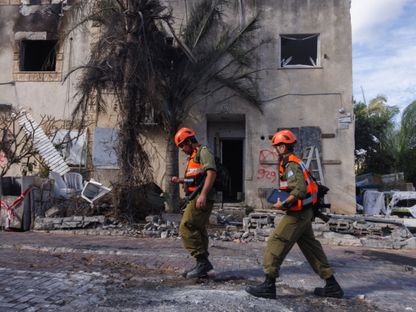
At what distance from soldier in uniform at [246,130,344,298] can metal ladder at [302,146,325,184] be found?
9.01 metres

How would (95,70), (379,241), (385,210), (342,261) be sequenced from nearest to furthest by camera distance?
(342,261)
(379,241)
(95,70)
(385,210)

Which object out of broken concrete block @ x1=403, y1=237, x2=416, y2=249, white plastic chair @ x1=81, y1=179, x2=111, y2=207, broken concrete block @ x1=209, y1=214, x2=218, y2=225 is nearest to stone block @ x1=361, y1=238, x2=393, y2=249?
broken concrete block @ x1=403, y1=237, x2=416, y2=249

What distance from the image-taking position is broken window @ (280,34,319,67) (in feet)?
46.1

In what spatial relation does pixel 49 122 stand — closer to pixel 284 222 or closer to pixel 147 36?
pixel 147 36

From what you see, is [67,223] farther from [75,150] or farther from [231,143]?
[231,143]

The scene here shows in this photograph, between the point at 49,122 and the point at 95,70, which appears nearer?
the point at 95,70

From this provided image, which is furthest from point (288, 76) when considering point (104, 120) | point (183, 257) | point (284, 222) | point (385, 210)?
point (284, 222)

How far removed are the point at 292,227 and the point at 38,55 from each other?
1414cm

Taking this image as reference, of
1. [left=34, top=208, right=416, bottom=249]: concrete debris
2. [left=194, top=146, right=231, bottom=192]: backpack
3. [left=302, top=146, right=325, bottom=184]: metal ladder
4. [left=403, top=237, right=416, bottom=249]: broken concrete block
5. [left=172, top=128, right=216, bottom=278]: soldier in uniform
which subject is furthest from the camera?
→ [left=302, top=146, right=325, bottom=184]: metal ladder

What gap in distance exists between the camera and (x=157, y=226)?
971cm

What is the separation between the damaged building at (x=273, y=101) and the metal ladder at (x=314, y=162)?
0.10 feet

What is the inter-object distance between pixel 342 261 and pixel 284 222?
308cm

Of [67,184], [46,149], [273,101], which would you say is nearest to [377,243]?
[273,101]

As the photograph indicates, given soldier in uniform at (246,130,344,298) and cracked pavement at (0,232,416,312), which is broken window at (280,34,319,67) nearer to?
cracked pavement at (0,232,416,312)
